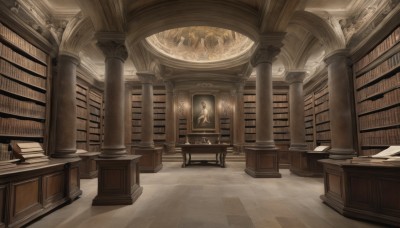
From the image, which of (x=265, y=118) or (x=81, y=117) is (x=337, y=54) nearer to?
(x=265, y=118)

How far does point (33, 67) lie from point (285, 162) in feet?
27.8

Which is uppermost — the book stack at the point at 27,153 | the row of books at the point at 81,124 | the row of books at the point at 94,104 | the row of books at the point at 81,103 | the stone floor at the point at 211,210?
the row of books at the point at 94,104

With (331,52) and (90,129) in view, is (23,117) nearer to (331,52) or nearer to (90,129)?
(90,129)

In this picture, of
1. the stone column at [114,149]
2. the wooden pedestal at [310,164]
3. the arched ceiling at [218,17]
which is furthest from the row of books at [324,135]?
the stone column at [114,149]

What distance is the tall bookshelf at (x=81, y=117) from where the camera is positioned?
28.2ft

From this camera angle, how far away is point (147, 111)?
856 centimetres

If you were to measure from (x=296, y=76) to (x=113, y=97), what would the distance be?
630cm

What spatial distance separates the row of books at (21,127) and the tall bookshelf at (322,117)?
8.53 meters

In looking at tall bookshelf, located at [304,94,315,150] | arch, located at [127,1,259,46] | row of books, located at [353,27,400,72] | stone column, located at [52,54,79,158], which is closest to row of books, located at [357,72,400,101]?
row of books, located at [353,27,400,72]

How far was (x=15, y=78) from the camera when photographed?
4758 mm

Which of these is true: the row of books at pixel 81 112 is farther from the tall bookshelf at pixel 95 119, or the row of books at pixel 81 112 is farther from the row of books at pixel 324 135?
the row of books at pixel 324 135

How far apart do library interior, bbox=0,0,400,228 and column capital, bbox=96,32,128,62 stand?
2cm

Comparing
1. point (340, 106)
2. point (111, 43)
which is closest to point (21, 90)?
point (111, 43)

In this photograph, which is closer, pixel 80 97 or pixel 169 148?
pixel 80 97
